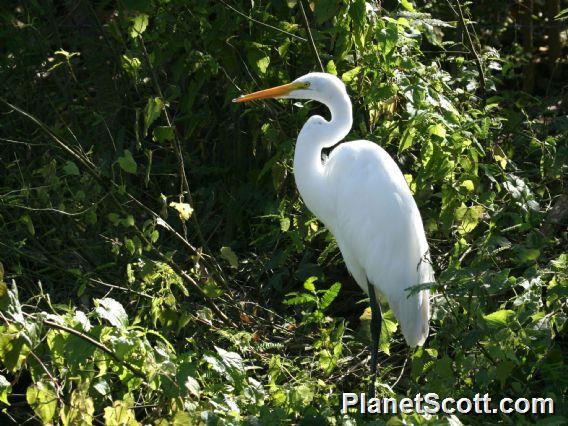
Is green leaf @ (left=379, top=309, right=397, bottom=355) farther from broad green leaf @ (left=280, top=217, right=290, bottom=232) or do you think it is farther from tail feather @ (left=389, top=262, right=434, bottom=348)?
broad green leaf @ (left=280, top=217, right=290, bottom=232)

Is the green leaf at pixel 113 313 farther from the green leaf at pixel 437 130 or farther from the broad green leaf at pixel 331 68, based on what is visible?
the broad green leaf at pixel 331 68

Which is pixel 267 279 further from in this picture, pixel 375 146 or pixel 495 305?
pixel 495 305

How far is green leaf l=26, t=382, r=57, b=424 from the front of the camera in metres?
2.38

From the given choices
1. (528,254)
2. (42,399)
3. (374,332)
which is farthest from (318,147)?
(42,399)

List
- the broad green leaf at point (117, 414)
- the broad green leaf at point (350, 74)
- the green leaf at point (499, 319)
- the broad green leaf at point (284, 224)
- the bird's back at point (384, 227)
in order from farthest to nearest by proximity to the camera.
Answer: the broad green leaf at point (284, 224) < the broad green leaf at point (350, 74) < the bird's back at point (384, 227) < the green leaf at point (499, 319) < the broad green leaf at point (117, 414)

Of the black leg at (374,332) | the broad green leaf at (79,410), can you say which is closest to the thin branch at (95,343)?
the broad green leaf at (79,410)

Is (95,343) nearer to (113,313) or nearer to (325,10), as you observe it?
(113,313)

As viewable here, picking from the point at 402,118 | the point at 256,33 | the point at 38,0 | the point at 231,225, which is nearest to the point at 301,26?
the point at 256,33

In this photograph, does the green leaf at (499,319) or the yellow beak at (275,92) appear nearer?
the green leaf at (499,319)

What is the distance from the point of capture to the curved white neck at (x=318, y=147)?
347 centimetres

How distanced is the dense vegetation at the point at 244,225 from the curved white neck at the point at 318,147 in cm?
16

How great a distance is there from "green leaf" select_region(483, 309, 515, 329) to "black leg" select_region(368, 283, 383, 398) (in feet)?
2.22

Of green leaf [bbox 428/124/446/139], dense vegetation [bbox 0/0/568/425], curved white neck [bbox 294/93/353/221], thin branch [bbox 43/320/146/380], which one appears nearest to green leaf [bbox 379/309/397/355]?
dense vegetation [bbox 0/0/568/425]

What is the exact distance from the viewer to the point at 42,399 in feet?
7.81
